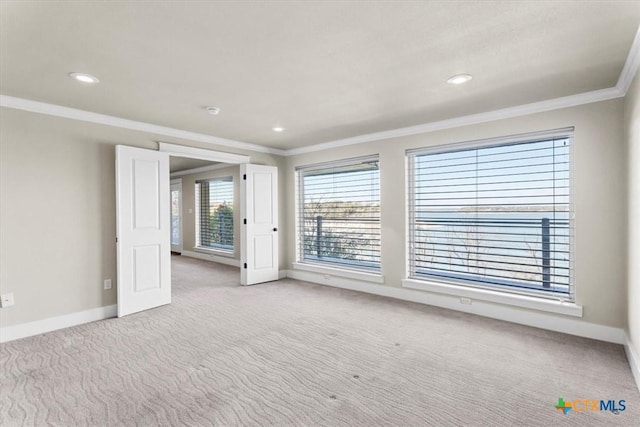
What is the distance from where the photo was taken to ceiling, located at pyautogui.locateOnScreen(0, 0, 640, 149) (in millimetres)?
1845

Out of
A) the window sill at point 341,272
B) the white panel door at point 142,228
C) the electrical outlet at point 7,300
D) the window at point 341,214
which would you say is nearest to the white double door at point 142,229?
the white panel door at point 142,228

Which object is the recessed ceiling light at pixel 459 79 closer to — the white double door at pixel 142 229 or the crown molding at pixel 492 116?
the crown molding at pixel 492 116

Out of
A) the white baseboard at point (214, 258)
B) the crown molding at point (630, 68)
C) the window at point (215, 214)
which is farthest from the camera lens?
the window at point (215, 214)

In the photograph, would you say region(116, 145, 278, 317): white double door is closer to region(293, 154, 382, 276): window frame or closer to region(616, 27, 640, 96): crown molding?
region(293, 154, 382, 276): window frame

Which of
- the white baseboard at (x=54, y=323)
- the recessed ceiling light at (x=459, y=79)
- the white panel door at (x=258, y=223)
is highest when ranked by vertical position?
the recessed ceiling light at (x=459, y=79)

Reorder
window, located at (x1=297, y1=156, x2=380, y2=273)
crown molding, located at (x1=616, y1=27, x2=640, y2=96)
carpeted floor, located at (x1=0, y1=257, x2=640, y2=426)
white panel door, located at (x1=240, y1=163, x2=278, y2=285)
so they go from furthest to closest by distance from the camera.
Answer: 1. white panel door, located at (x1=240, y1=163, x2=278, y2=285)
2. window, located at (x1=297, y1=156, x2=380, y2=273)
3. crown molding, located at (x1=616, y1=27, x2=640, y2=96)
4. carpeted floor, located at (x1=0, y1=257, x2=640, y2=426)

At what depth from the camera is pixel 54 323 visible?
11.5 feet

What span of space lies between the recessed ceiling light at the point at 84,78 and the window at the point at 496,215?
3.70 m

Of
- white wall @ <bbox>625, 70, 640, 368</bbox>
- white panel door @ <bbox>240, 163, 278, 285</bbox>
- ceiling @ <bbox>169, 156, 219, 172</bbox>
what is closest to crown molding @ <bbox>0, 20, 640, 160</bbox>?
white wall @ <bbox>625, 70, 640, 368</bbox>

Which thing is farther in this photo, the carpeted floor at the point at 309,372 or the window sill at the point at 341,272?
the window sill at the point at 341,272

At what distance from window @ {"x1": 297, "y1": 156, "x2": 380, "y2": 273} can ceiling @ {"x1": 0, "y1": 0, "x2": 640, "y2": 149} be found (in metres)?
1.58

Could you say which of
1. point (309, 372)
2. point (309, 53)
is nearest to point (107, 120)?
point (309, 53)

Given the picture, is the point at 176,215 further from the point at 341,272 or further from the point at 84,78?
the point at 84,78

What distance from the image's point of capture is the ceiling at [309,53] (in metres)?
1.84
